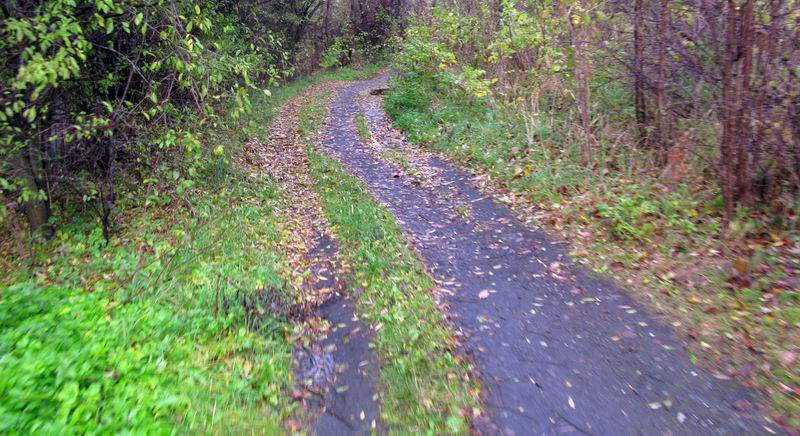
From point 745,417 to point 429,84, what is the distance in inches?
549

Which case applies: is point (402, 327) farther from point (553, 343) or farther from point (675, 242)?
point (675, 242)

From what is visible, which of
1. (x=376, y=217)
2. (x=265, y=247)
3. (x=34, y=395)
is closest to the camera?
(x=34, y=395)

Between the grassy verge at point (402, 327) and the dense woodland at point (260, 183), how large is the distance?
0.07 meters

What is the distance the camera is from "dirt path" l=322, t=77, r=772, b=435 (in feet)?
12.8

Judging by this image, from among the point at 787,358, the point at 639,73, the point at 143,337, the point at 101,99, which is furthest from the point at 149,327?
the point at 639,73

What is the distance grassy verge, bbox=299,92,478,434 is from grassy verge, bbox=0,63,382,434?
2.95 ft

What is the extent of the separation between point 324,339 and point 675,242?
4335mm

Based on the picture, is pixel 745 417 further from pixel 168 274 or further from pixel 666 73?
pixel 666 73

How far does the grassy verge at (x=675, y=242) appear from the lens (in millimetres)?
4586

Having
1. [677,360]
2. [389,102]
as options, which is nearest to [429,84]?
[389,102]

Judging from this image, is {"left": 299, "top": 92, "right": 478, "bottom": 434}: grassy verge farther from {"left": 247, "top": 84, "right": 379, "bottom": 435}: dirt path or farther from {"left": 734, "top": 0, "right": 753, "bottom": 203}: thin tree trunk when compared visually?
{"left": 734, "top": 0, "right": 753, "bottom": 203}: thin tree trunk

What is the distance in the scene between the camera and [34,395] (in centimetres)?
357

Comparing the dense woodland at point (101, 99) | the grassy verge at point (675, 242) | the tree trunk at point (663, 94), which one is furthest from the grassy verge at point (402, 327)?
the tree trunk at point (663, 94)

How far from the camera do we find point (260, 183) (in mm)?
10086
